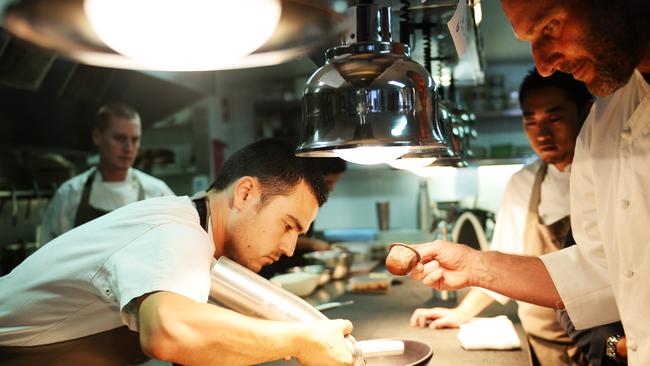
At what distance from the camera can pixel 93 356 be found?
144 centimetres

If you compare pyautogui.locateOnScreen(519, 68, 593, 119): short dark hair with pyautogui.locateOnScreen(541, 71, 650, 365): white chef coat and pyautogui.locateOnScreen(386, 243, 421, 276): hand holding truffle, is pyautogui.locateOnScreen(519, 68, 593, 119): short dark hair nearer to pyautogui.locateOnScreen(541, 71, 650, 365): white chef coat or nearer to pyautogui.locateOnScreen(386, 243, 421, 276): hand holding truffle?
pyautogui.locateOnScreen(541, 71, 650, 365): white chef coat

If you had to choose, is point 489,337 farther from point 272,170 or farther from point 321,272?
point 321,272

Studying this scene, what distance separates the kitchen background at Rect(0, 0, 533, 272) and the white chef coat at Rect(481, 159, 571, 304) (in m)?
0.40

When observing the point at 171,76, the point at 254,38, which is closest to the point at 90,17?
the point at 254,38

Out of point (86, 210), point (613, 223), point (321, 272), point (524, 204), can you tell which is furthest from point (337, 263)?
point (613, 223)

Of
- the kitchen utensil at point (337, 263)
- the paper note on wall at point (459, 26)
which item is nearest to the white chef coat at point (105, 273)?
the paper note on wall at point (459, 26)

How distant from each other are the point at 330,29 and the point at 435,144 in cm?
33

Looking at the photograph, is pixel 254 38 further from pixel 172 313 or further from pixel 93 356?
pixel 93 356

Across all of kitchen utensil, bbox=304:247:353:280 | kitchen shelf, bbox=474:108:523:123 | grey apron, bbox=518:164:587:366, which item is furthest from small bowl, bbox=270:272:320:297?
kitchen shelf, bbox=474:108:523:123

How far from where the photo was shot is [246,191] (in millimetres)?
1625

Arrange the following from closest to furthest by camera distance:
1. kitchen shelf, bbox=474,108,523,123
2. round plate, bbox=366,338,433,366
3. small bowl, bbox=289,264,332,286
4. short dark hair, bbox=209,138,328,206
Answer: round plate, bbox=366,338,433,366, short dark hair, bbox=209,138,328,206, small bowl, bbox=289,264,332,286, kitchen shelf, bbox=474,108,523,123

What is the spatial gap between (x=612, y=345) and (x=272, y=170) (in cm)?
137

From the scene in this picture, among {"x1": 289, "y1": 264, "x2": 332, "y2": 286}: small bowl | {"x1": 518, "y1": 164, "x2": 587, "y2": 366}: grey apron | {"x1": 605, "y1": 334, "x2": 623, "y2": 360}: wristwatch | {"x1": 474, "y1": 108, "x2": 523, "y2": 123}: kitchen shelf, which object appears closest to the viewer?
{"x1": 605, "y1": 334, "x2": 623, "y2": 360}: wristwatch

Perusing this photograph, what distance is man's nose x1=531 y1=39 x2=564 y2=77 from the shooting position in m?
1.21
